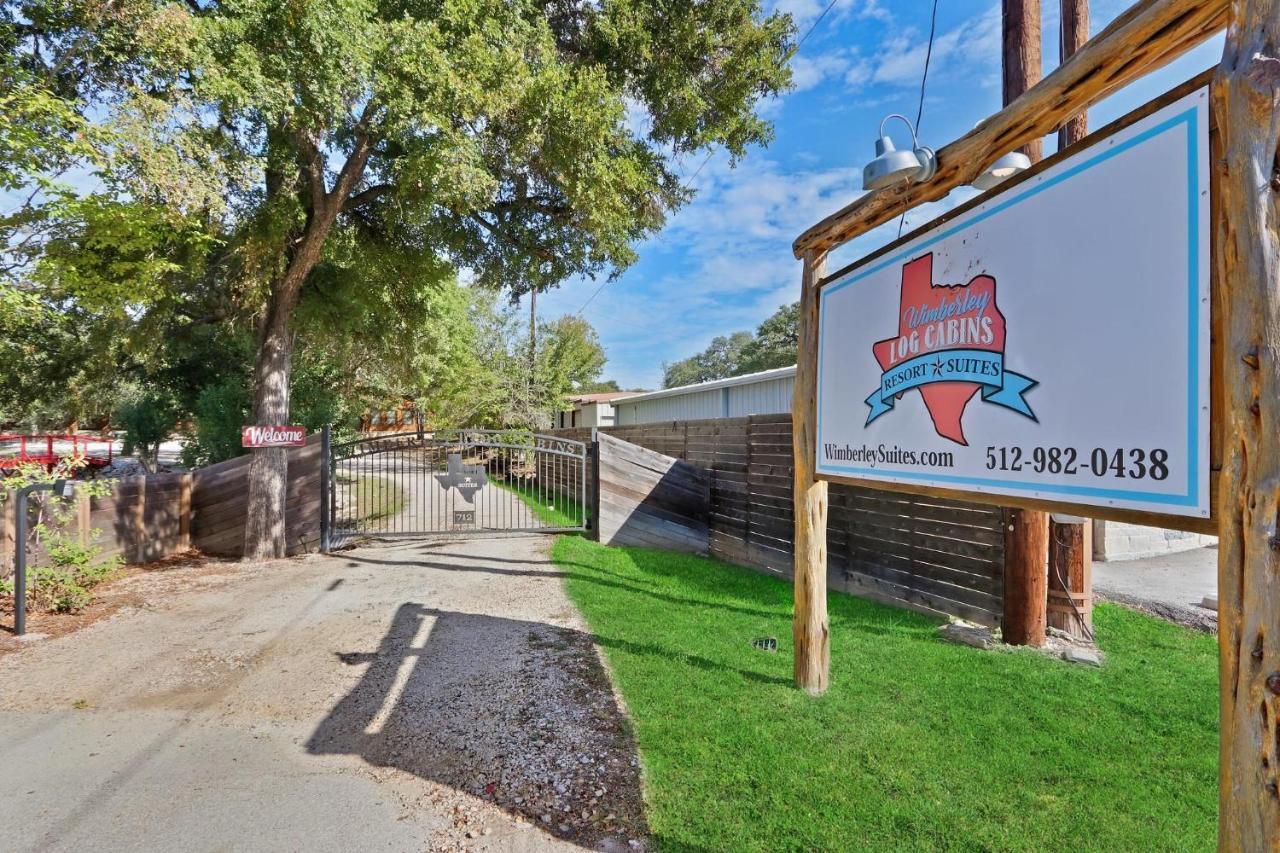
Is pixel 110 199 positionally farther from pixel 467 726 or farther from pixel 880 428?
pixel 880 428

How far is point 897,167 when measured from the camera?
109 inches

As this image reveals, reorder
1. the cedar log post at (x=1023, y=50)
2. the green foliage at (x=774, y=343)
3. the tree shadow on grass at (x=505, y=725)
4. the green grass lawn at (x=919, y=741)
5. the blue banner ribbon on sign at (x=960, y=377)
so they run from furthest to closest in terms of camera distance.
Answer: the green foliage at (x=774, y=343) < the cedar log post at (x=1023, y=50) < the tree shadow on grass at (x=505, y=725) < the green grass lawn at (x=919, y=741) < the blue banner ribbon on sign at (x=960, y=377)

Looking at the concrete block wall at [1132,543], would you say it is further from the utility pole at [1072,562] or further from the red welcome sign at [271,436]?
the red welcome sign at [271,436]

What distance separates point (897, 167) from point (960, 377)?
3.45 ft

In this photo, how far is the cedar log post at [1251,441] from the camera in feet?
4.25

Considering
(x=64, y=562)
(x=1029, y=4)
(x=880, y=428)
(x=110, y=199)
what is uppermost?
(x=1029, y=4)

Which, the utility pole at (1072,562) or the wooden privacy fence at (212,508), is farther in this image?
the wooden privacy fence at (212,508)

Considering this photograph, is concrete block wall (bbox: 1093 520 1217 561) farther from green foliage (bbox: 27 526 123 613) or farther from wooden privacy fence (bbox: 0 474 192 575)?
wooden privacy fence (bbox: 0 474 192 575)

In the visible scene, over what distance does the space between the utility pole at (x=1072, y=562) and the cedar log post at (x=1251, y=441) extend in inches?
142

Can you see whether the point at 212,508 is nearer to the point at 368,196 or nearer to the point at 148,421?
the point at 368,196

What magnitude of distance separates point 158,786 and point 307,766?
1.93 feet

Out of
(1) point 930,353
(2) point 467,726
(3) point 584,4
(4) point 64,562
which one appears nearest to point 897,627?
→ (1) point 930,353

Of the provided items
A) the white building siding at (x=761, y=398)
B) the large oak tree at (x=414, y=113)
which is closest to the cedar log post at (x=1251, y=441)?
the large oak tree at (x=414, y=113)

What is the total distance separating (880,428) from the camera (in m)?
3.03
